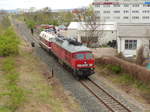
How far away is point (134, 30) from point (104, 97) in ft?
65.5

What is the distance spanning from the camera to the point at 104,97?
19078 millimetres

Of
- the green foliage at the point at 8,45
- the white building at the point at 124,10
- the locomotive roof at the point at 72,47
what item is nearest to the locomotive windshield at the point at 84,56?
the locomotive roof at the point at 72,47

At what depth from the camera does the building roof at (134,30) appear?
35.6 meters

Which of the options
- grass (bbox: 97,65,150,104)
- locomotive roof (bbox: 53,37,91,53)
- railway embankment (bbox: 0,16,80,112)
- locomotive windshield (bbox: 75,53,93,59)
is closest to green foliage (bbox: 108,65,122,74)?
grass (bbox: 97,65,150,104)

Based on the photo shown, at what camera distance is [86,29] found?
154 ft

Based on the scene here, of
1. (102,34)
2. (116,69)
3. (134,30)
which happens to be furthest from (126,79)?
(102,34)

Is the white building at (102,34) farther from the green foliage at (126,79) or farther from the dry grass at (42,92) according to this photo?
the green foliage at (126,79)

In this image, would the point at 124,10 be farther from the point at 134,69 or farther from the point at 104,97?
the point at 104,97

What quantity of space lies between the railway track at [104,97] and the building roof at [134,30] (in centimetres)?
1383

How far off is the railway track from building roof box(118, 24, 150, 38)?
13832mm

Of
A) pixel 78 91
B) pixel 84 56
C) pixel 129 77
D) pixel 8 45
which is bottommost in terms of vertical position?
pixel 78 91

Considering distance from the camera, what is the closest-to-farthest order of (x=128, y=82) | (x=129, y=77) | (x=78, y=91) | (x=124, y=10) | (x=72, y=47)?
(x=78, y=91)
(x=128, y=82)
(x=129, y=77)
(x=72, y=47)
(x=124, y=10)

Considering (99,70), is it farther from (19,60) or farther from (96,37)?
(96,37)

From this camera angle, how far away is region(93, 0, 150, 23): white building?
102750 mm
